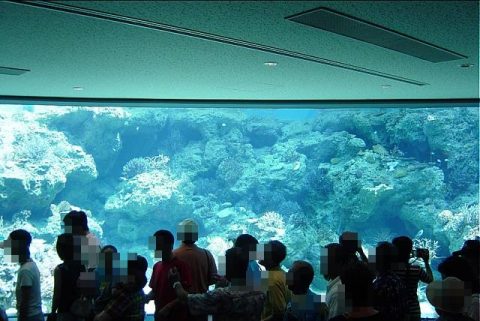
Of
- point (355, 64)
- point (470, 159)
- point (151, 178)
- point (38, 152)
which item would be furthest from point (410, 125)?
point (355, 64)

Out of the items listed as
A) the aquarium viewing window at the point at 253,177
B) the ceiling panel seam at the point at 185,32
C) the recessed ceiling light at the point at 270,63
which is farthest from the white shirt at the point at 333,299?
the aquarium viewing window at the point at 253,177

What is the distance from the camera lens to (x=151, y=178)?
77.2 ft

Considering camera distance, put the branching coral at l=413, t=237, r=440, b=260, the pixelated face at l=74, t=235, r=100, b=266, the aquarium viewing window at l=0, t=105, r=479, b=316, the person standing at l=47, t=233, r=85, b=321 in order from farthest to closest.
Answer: the aquarium viewing window at l=0, t=105, r=479, b=316, the branching coral at l=413, t=237, r=440, b=260, the pixelated face at l=74, t=235, r=100, b=266, the person standing at l=47, t=233, r=85, b=321

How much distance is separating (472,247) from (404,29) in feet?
4.72

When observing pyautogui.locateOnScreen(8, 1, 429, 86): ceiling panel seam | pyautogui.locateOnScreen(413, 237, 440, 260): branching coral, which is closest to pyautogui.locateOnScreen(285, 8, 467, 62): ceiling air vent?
pyautogui.locateOnScreen(8, 1, 429, 86): ceiling panel seam

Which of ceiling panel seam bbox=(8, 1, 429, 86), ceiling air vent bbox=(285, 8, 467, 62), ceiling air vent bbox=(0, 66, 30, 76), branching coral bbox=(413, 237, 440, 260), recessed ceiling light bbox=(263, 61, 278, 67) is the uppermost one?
recessed ceiling light bbox=(263, 61, 278, 67)

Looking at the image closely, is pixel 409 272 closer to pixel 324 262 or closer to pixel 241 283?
pixel 324 262

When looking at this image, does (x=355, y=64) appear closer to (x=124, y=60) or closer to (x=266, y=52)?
(x=266, y=52)

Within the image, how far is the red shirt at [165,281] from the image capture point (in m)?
2.93

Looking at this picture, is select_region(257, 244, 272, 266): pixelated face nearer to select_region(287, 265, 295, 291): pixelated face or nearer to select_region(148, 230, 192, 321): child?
select_region(287, 265, 295, 291): pixelated face

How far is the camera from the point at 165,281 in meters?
2.95

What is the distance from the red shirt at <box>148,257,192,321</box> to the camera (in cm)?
293

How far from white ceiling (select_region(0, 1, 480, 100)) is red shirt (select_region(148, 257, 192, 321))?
146 cm

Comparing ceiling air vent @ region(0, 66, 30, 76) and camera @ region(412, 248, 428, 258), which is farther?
ceiling air vent @ region(0, 66, 30, 76)
